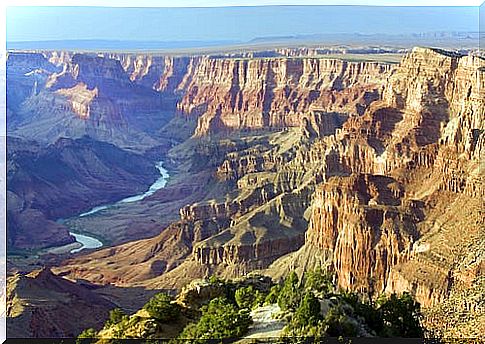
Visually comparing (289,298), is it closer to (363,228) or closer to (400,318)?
(400,318)

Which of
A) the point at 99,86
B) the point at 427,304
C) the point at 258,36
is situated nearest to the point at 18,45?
the point at 99,86

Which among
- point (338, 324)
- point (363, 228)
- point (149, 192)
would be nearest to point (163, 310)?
point (338, 324)

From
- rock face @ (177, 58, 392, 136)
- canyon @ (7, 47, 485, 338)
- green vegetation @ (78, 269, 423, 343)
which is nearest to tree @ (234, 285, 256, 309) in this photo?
green vegetation @ (78, 269, 423, 343)

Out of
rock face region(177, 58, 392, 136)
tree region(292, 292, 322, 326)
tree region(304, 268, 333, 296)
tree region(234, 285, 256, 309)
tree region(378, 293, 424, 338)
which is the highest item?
rock face region(177, 58, 392, 136)

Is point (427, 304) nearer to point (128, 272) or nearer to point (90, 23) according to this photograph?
point (128, 272)

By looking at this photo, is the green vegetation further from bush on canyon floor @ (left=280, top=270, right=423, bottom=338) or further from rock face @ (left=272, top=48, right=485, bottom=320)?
rock face @ (left=272, top=48, right=485, bottom=320)

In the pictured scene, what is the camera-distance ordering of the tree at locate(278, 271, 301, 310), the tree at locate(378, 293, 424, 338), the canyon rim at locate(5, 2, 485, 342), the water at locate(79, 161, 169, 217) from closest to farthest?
the tree at locate(278, 271, 301, 310) < the tree at locate(378, 293, 424, 338) < the canyon rim at locate(5, 2, 485, 342) < the water at locate(79, 161, 169, 217)
